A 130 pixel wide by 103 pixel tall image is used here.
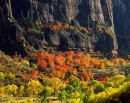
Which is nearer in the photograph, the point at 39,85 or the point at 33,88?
the point at 33,88

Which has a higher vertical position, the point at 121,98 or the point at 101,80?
the point at 121,98

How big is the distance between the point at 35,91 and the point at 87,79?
47.0 metres

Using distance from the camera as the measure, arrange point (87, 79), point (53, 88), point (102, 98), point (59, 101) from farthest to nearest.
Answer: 1. point (87, 79)
2. point (53, 88)
3. point (59, 101)
4. point (102, 98)

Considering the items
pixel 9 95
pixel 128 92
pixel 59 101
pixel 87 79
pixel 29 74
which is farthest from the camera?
pixel 87 79

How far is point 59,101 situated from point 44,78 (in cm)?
4591

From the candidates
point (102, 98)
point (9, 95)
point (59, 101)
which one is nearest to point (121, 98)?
point (102, 98)

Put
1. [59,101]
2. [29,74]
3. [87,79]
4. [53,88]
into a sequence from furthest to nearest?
[87,79], [29,74], [53,88], [59,101]

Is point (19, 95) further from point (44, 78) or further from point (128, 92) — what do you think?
point (128, 92)

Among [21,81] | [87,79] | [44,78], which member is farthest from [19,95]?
[87,79]

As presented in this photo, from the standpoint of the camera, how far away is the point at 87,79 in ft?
651

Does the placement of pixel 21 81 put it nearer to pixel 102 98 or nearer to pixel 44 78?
pixel 44 78

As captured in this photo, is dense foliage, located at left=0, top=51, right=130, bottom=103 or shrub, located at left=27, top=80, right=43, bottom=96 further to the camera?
shrub, located at left=27, top=80, right=43, bottom=96

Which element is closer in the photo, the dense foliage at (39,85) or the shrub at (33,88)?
the dense foliage at (39,85)

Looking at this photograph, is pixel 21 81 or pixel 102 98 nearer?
pixel 102 98
